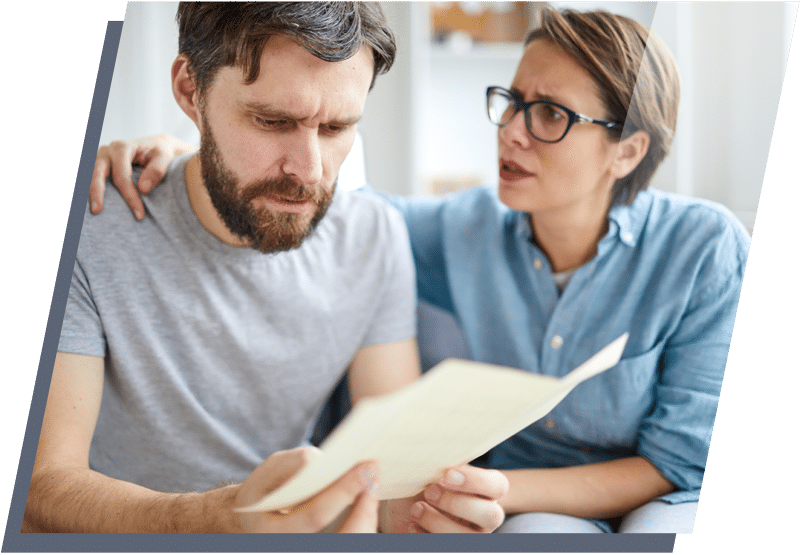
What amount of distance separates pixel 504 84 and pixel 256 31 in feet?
1.53

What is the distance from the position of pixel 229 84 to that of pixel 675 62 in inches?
29.6

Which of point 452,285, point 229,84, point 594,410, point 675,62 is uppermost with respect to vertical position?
point 675,62

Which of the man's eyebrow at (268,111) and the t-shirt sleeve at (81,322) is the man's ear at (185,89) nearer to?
the man's eyebrow at (268,111)

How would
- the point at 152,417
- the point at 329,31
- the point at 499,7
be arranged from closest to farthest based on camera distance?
the point at 329,31 < the point at 152,417 < the point at 499,7

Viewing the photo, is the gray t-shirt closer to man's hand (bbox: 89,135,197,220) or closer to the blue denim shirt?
man's hand (bbox: 89,135,197,220)

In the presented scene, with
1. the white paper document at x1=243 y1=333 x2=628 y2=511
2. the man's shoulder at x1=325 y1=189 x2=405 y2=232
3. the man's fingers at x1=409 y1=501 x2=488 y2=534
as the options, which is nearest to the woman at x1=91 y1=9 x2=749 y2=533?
the man's fingers at x1=409 y1=501 x2=488 y2=534

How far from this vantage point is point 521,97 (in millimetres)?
1287

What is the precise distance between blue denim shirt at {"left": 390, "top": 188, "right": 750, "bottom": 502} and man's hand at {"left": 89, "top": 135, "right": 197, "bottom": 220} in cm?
45

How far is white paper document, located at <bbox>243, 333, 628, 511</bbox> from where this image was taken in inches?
31.3

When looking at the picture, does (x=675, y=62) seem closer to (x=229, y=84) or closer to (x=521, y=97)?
(x=521, y=97)

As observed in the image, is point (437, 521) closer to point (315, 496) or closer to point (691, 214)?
point (315, 496)

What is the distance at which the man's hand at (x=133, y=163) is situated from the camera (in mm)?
1208

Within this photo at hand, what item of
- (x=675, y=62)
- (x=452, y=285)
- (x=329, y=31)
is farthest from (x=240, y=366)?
(x=675, y=62)

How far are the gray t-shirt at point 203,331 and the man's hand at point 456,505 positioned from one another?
0.94 ft
